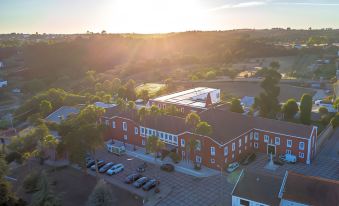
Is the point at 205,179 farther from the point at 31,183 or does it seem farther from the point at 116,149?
the point at 31,183

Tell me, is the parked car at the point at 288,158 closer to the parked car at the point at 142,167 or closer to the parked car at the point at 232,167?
the parked car at the point at 232,167

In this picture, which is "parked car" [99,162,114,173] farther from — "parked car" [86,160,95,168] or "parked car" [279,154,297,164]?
"parked car" [279,154,297,164]

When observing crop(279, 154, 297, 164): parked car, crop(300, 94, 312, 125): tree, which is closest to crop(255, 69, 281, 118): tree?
crop(300, 94, 312, 125): tree

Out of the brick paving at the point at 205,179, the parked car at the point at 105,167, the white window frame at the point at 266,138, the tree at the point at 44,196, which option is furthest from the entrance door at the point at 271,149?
the tree at the point at 44,196

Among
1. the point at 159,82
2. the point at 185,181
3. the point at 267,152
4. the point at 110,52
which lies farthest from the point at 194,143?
the point at 110,52

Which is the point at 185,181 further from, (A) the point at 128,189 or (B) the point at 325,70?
(B) the point at 325,70
